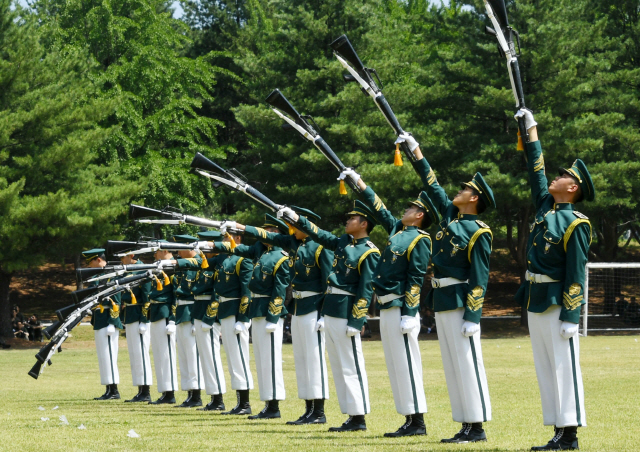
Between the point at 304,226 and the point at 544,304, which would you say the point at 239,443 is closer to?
the point at 304,226

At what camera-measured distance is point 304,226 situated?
32.0ft

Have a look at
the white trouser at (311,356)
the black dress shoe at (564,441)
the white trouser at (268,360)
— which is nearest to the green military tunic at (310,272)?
the white trouser at (311,356)

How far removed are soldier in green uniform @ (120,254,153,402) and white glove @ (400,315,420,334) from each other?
22.1 feet

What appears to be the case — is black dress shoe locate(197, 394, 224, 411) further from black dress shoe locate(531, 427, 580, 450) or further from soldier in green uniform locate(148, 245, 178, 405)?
black dress shoe locate(531, 427, 580, 450)

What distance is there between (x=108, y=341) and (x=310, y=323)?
5.80 m

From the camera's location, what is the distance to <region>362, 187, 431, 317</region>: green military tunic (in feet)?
28.7

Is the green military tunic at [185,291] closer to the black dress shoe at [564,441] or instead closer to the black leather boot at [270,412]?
the black leather boot at [270,412]

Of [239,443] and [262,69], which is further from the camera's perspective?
[262,69]

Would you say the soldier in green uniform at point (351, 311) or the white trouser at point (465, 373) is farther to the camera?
the soldier in green uniform at point (351, 311)

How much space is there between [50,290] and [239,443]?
3482 centimetres

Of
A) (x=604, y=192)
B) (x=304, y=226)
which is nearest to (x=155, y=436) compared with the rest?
(x=304, y=226)

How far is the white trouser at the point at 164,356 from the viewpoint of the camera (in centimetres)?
1401

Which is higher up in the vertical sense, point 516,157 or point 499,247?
point 516,157

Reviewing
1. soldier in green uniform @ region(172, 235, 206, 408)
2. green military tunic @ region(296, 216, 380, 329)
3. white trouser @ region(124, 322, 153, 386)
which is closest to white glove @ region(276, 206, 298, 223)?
green military tunic @ region(296, 216, 380, 329)
